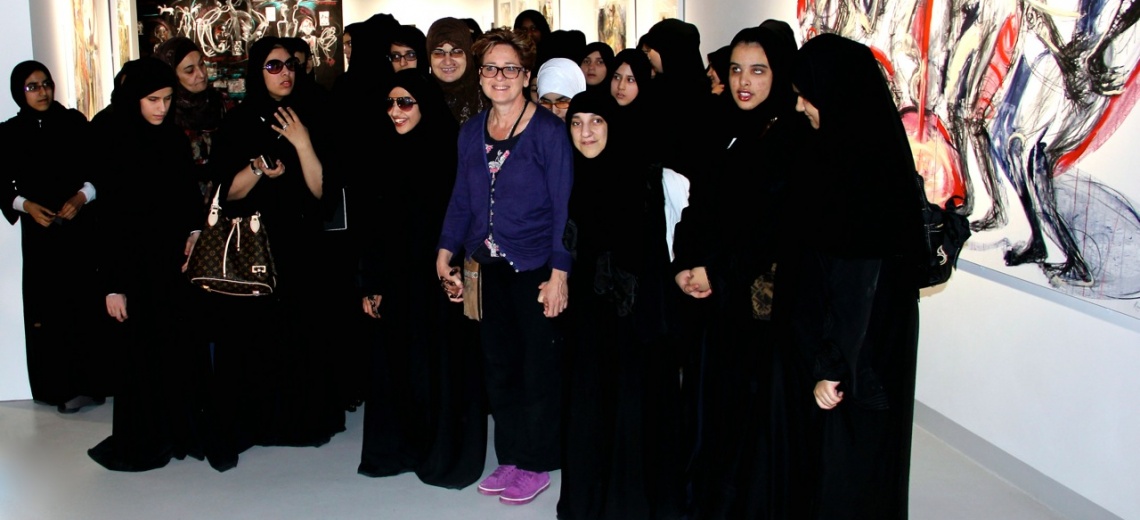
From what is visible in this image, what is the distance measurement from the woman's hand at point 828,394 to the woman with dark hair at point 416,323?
1785 millimetres

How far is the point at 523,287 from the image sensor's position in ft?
13.2

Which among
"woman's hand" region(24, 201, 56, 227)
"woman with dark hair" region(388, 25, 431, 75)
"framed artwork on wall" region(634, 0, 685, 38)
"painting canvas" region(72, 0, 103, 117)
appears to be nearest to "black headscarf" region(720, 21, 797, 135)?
"woman with dark hair" region(388, 25, 431, 75)

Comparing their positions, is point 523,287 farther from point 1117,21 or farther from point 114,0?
point 114,0

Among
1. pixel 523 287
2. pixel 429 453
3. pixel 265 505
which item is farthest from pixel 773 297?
pixel 265 505

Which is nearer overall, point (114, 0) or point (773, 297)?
point (773, 297)

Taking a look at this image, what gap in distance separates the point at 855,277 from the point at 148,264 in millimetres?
3174

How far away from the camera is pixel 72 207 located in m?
5.37

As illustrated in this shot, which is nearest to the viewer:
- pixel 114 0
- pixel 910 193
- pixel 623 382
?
pixel 910 193

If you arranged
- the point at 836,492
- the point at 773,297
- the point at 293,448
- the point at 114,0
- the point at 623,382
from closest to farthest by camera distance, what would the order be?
the point at 836,492 < the point at 773,297 < the point at 623,382 < the point at 293,448 < the point at 114,0

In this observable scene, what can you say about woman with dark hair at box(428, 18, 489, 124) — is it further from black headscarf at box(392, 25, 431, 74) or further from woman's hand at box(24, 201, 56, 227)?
woman's hand at box(24, 201, 56, 227)

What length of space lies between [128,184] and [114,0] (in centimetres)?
789

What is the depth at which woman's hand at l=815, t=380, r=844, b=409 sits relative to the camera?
2.96 m

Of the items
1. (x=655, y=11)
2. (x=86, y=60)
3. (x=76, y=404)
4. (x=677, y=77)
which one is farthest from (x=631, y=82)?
(x=86, y=60)

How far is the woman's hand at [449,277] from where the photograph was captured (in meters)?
4.14
